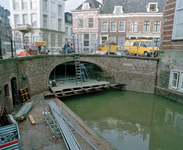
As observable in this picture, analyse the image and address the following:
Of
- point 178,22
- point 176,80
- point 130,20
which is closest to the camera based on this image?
point 178,22

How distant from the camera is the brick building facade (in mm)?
10320

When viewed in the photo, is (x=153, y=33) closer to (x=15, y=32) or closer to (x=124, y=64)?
(x=124, y=64)

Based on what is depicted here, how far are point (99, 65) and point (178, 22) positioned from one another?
7.04 m

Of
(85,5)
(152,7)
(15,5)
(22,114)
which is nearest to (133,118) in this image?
(22,114)

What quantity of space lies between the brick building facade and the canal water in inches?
37.7

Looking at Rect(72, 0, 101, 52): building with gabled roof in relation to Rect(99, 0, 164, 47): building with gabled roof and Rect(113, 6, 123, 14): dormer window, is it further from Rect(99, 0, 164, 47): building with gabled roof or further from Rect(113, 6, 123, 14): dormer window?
Rect(113, 6, 123, 14): dormer window

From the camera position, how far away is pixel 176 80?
1070cm

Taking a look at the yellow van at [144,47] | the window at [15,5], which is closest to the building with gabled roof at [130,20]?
the yellow van at [144,47]

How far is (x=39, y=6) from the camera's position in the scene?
24969mm

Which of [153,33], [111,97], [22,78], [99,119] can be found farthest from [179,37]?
[153,33]

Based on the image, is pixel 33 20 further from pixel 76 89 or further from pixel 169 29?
pixel 169 29

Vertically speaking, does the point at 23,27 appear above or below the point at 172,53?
above

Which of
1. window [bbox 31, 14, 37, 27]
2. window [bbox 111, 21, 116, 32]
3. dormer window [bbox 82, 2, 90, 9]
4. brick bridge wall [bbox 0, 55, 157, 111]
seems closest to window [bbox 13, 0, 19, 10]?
window [bbox 31, 14, 37, 27]

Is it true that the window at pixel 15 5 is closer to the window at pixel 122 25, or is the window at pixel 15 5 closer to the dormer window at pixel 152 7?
the window at pixel 122 25
